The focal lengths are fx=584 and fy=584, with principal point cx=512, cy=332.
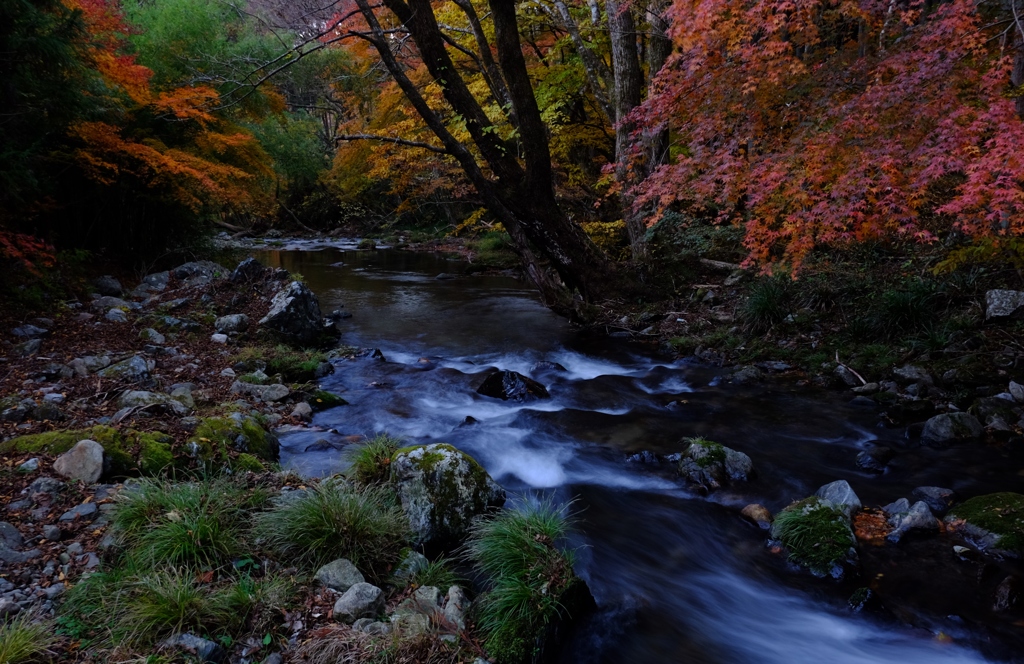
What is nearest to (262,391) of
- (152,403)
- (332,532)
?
(152,403)

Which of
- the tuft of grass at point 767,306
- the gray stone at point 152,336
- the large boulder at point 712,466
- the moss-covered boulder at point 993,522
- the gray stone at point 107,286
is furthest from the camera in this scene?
the gray stone at point 107,286

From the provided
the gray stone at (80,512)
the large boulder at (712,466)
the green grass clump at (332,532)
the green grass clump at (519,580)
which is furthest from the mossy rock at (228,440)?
the large boulder at (712,466)

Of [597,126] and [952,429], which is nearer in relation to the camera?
[952,429]

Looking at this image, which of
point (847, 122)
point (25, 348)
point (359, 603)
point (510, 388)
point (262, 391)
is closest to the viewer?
point (359, 603)

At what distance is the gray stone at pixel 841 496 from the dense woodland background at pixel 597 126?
2674 millimetres

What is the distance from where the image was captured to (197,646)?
3092 mm

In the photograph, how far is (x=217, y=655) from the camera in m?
3.10

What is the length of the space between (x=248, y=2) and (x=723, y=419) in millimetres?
15407

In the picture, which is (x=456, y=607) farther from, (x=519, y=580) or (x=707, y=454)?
(x=707, y=454)

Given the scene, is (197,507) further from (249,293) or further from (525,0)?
(525,0)

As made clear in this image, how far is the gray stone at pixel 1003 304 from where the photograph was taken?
7.68 m

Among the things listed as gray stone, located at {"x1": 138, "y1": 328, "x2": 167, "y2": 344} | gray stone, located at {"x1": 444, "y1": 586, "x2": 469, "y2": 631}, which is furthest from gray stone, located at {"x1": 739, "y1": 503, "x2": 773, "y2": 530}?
gray stone, located at {"x1": 138, "y1": 328, "x2": 167, "y2": 344}

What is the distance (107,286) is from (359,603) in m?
10.6

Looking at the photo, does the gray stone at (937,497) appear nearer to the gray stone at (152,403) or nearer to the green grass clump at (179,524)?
the green grass clump at (179,524)
